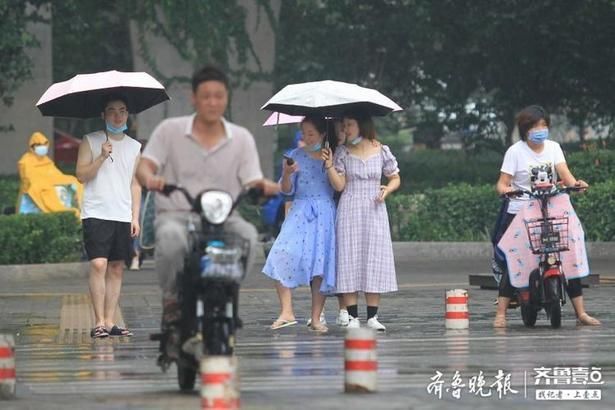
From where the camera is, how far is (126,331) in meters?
15.6

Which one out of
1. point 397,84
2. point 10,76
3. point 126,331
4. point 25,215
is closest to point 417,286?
point 25,215

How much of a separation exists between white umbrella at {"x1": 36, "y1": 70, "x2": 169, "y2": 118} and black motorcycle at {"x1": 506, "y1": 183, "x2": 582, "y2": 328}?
310cm

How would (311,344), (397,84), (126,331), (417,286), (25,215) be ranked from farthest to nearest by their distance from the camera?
(397,84) → (25,215) → (417,286) → (126,331) → (311,344)

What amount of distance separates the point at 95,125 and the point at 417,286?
26818 mm

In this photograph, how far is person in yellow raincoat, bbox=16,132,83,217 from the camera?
26.2m

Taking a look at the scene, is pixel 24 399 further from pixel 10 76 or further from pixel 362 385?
pixel 10 76

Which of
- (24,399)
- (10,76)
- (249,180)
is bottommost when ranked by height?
(24,399)

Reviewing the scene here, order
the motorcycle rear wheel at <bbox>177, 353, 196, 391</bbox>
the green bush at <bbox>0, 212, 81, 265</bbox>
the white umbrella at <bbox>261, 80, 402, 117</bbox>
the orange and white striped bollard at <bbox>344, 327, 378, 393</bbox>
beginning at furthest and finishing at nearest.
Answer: the green bush at <bbox>0, 212, 81, 265</bbox> → the white umbrella at <bbox>261, 80, 402, 117</bbox> → the motorcycle rear wheel at <bbox>177, 353, 196, 391</bbox> → the orange and white striped bollard at <bbox>344, 327, 378, 393</bbox>

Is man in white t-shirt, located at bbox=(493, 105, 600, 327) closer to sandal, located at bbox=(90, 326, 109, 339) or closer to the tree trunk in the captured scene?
sandal, located at bbox=(90, 326, 109, 339)

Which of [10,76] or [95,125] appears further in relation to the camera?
[95,125]

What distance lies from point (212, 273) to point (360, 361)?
3.48ft

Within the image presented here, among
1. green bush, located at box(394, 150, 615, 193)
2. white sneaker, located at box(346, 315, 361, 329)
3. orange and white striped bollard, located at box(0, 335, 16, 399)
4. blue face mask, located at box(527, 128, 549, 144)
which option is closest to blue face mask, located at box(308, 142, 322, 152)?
white sneaker, located at box(346, 315, 361, 329)

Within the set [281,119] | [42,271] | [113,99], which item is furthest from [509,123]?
[113,99]

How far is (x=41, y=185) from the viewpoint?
1037 inches
